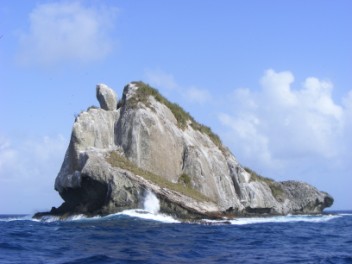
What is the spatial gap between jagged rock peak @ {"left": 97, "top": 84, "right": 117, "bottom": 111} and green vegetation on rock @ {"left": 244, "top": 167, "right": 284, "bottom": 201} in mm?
20994

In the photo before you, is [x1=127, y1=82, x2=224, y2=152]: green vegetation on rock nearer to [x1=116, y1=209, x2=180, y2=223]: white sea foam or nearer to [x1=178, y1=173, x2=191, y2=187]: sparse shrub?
[x1=178, y1=173, x2=191, y2=187]: sparse shrub

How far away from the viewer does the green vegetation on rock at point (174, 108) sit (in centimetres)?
5749

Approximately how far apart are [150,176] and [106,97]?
13534mm

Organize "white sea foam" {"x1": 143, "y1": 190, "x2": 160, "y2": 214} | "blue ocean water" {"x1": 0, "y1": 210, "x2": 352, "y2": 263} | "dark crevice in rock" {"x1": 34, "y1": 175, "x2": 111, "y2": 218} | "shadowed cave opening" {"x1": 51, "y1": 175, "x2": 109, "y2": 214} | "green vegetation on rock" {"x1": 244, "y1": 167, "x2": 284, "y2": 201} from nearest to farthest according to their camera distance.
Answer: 1. "blue ocean water" {"x1": 0, "y1": 210, "x2": 352, "y2": 263}
2. "white sea foam" {"x1": 143, "y1": 190, "x2": 160, "y2": 214}
3. "dark crevice in rock" {"x1": 34, "y1": 175, "x2": 111, "y2": 218}
4. "shadowed cave opening" {"x1": 51, "y1": 175, "x2": 109, "y2": 214}
5. "green vegetation on rock" {"x1": 244, "y1": 167, "x2": 284, "y2": 201}

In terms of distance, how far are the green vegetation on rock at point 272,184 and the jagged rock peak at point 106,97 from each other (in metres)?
21.0

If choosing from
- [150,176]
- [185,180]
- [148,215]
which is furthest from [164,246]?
[185,180]

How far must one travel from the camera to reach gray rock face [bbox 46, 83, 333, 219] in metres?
46.2

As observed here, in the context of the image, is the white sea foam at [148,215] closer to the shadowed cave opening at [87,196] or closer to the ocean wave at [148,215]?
the ocean wave at [148,215]

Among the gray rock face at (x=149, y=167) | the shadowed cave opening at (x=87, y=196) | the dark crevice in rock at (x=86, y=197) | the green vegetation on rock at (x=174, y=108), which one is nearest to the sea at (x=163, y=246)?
the gray rock face at (x=149, y=167)

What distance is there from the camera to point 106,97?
5900cm

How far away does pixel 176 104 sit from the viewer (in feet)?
215

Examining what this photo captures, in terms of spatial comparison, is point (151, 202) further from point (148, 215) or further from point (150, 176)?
point (150, 176)

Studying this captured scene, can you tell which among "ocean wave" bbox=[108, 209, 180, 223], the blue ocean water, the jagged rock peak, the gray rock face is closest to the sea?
the blue ocean water

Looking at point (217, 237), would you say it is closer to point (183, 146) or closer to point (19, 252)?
point (19, 252)
